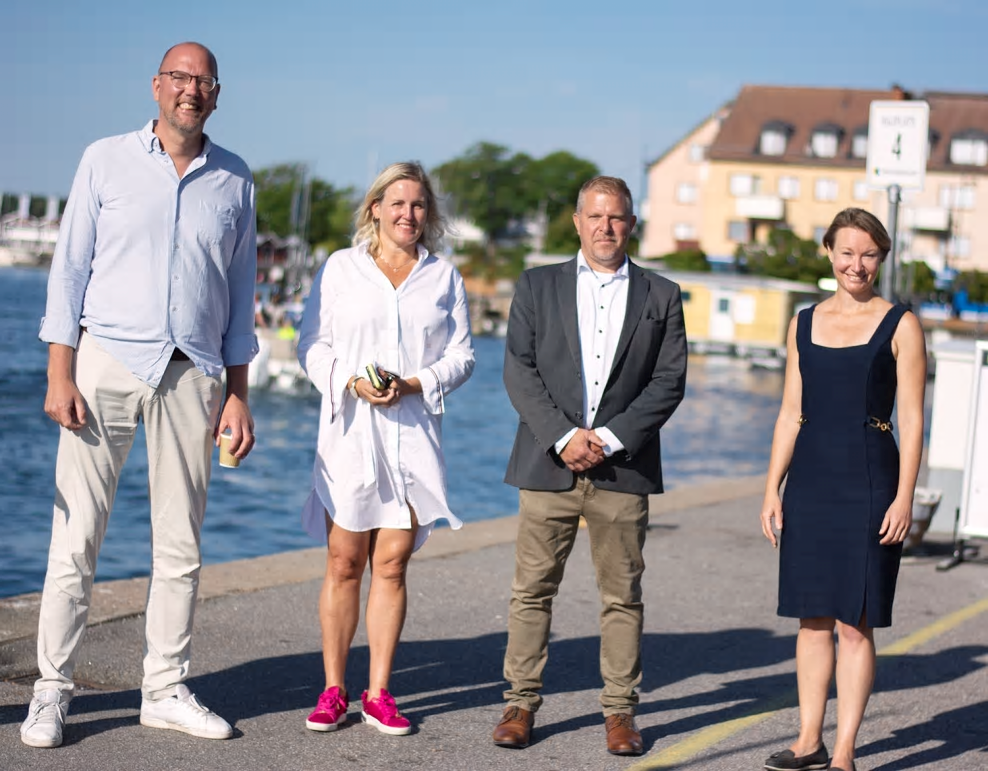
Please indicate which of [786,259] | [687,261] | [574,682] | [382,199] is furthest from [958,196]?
[382,199]

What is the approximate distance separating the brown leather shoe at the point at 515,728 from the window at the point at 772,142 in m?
86.3

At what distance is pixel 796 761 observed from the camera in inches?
207

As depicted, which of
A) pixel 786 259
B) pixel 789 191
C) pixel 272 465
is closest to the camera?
pixel 272 465

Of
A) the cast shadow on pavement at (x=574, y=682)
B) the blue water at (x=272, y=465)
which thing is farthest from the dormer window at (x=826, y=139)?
the cast shadow on pavement at (x=574, y=682)

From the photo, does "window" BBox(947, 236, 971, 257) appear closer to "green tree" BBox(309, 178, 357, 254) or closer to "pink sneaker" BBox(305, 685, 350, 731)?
"green tree" BBox(309, 178, 357, 254)

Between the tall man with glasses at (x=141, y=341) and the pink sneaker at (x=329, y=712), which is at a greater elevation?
the tall man with glasses at (x=141, y=341)

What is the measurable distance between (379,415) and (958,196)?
87980mm

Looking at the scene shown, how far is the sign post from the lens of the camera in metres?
10.9

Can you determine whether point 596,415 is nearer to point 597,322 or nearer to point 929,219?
point 597,322

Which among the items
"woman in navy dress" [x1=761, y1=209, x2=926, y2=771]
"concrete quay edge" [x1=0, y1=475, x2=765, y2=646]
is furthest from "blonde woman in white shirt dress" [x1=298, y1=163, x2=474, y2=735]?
"concrete quay edge" [x1=0, y1=475, x2=765, y2=646]

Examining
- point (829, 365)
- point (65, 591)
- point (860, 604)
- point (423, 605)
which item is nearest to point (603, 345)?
point (829, 365)

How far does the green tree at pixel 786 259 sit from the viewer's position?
78.2 metres

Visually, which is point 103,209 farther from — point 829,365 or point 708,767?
point 708,767

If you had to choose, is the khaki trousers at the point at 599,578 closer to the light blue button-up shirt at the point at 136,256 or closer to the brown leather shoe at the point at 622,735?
Result: the brown leather shoe at the point at 622,735
